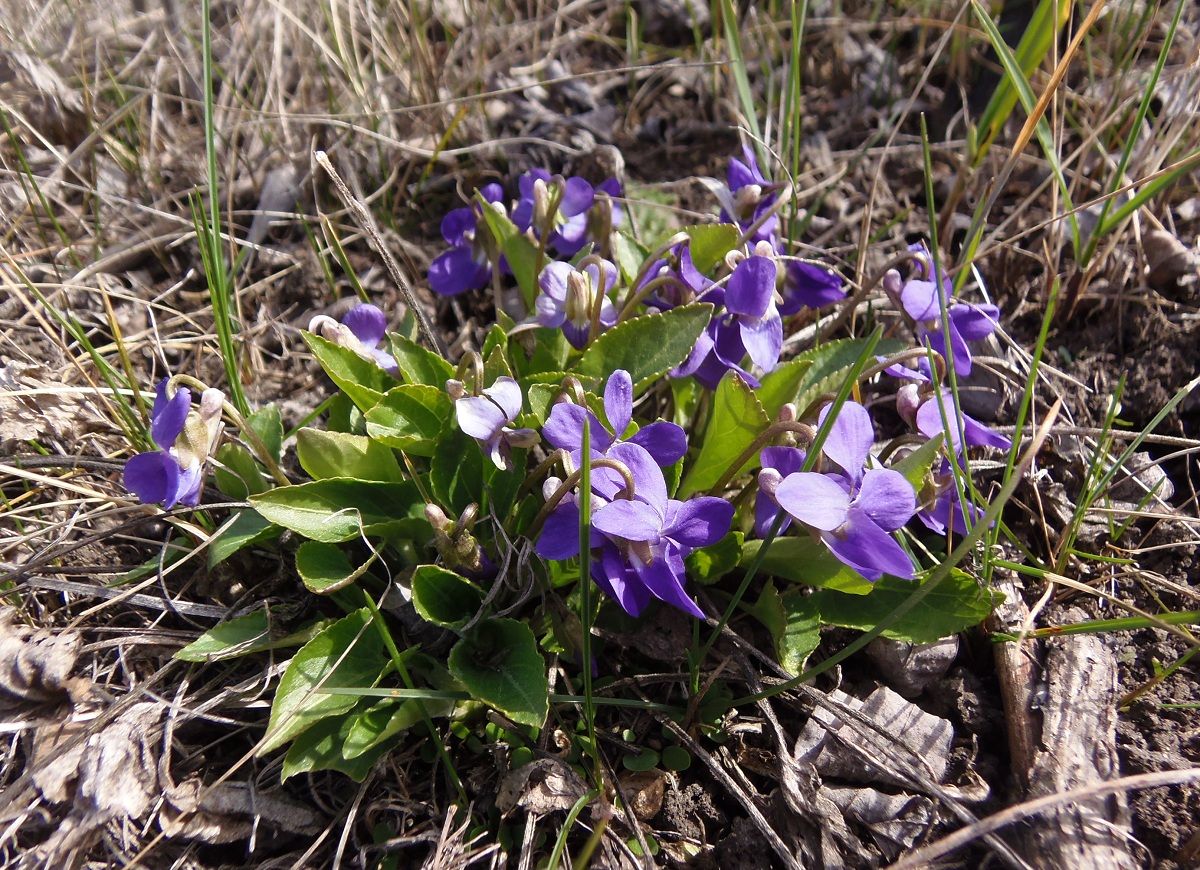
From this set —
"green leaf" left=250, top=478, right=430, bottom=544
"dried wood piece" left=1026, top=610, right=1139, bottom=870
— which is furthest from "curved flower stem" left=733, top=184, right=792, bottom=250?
"dried wood piece" left=1026, top=610, right=1139, bottom=870

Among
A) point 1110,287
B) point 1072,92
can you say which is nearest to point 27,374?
point 1110,287

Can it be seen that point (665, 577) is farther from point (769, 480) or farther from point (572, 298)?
point (572, 298)

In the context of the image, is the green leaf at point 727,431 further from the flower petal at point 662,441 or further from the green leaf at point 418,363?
the green leaf at point 418,363

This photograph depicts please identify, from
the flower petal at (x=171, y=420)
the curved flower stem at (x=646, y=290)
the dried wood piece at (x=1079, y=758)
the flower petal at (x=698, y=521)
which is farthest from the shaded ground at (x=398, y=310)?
the curved flower stem at (x=646, y=290)

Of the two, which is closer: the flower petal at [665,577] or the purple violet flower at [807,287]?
the flower petal at [665,577]

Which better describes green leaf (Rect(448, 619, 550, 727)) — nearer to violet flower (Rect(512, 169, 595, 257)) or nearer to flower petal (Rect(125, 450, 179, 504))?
flower petal (Rect(125, 450, 179, 504))

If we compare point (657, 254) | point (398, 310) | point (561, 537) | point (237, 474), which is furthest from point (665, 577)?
point (398, 310)

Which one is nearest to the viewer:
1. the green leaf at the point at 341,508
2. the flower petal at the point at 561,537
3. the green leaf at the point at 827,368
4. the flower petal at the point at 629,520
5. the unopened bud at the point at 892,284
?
the flower petal at the point at 629,520
